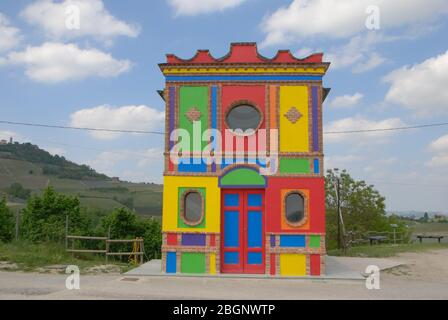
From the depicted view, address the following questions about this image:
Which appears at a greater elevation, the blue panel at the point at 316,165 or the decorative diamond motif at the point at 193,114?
the decorative diamond motif at the point at 193,114

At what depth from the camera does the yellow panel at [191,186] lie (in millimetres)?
13898

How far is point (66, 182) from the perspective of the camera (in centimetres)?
7975

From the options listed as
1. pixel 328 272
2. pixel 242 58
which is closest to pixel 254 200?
pixel 328 272

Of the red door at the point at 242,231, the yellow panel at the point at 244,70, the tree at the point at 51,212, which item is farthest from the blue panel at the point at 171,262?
the tree at the point at 51,212

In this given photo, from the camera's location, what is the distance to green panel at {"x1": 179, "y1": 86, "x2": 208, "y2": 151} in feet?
47.0

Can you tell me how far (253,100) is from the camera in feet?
47.1

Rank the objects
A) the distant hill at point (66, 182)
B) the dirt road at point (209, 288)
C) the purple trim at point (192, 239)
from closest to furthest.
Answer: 1. the dirt road at point (209, 288)
2. the purple trim at point (192, 239)
3. the distant hill at point (66, 182)

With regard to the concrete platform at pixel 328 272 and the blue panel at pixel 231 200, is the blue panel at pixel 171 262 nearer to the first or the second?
the concrete platform at pixel 328 272

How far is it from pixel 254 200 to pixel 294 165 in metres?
1.70

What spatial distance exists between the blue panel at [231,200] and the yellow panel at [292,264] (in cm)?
214

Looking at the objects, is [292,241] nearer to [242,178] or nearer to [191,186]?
[242,178]

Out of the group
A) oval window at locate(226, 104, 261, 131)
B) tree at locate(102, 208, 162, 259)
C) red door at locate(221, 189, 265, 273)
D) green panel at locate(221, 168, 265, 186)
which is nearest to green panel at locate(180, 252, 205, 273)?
red door at locate(221, 189, 265, 273)
